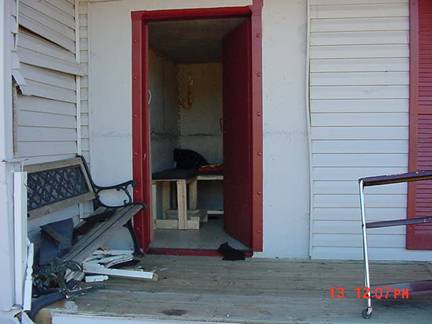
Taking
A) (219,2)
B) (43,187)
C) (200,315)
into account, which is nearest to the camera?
(200,315)

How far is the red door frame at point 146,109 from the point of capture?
354 cm

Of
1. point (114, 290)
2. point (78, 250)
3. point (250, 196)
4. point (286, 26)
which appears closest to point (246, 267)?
point (250, 196)

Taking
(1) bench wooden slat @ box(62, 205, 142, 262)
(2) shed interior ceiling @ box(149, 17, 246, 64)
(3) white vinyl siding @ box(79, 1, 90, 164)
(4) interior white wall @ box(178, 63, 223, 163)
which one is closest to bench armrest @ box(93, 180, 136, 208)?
(1) bench wooden slat @ box(62, 205, 142, 262)

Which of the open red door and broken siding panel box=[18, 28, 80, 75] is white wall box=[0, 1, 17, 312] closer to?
broken siding panel box=[18, 28, 80, 75]

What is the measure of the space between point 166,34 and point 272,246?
255 centimetres

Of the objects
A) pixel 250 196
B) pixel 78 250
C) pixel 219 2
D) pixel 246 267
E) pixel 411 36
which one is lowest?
pixel 246 267

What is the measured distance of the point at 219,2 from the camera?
3.57 meters

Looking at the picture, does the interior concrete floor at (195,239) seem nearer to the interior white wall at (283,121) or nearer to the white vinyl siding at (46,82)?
the interior white wall at (283,121)

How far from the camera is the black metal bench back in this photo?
2.93 meters

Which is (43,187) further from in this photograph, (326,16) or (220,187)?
(220,187)

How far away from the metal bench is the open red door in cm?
90

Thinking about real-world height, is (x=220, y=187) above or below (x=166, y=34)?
below

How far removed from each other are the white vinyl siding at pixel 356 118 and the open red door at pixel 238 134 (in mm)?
524

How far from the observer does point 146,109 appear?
382 cm
